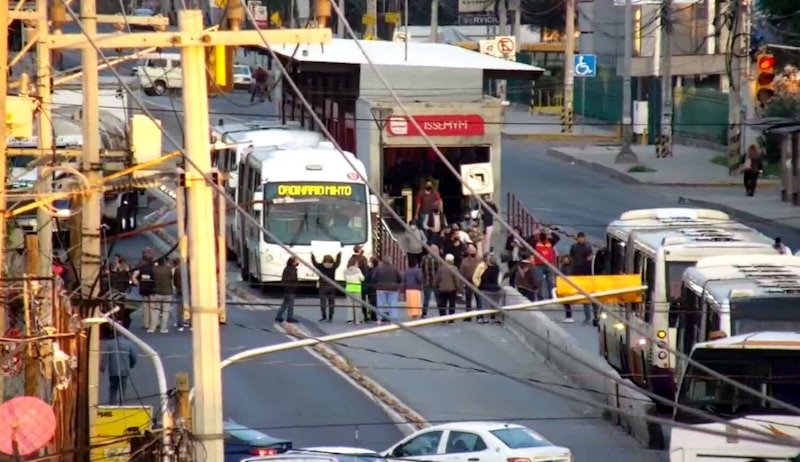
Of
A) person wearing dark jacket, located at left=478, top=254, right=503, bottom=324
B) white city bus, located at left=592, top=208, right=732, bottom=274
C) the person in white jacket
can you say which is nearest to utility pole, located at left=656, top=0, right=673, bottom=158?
person wearing dark jacket, located at left=478, top=254, right=503, bottom=324

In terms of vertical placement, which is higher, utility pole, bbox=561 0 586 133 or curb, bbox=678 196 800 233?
utility pole, bbox=561 0 586 133

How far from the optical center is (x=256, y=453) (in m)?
19.7

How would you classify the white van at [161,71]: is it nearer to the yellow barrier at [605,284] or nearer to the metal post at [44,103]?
the yellow barrier at [605,284]

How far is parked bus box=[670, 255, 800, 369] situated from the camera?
21.5m

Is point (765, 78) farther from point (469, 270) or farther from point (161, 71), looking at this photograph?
point (161, 71)

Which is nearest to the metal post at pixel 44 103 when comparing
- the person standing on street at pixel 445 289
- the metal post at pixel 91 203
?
the metal post at pixel 91 203

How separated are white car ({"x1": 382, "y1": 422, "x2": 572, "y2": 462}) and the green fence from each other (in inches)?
1709

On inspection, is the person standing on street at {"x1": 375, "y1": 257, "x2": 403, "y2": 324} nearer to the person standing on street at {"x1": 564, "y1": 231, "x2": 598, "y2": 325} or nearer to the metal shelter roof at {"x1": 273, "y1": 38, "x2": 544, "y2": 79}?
the person standing on street at {"x1": 564, "y1": 231, "x2": 598, "y2": 325}

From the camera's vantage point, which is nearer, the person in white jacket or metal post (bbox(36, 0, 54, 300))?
metal post (bbox(36, 0, 54, 300))

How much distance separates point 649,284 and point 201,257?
12146 mm

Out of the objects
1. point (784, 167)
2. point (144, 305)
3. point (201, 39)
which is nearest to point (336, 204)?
point (144, 305)

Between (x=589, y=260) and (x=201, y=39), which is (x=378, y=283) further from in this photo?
(x=201, y=39)

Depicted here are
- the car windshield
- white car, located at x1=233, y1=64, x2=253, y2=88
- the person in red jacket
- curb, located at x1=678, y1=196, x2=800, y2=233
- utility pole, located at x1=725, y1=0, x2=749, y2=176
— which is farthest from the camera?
white car, located at x1=233, y1=64, x2=253, y2=88

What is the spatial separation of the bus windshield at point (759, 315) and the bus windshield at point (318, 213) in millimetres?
15807
